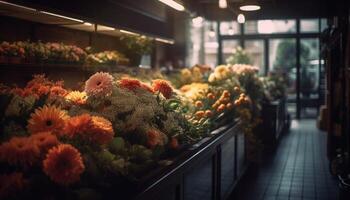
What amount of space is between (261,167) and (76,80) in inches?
132

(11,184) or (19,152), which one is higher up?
(19,152)

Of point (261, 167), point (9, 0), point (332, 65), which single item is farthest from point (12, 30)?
point (332, 65)

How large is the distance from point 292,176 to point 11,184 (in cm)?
508

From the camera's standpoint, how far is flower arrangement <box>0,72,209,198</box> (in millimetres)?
1763

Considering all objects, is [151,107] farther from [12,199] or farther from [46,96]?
[12,199]

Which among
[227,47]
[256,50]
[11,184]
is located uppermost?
[227,47]

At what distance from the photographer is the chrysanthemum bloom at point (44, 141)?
1.84 meters

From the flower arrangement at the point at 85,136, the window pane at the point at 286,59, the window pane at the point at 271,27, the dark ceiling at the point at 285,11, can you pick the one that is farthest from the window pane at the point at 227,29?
the flower arrangement at the point at 85,136

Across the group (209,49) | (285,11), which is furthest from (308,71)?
(209,49)

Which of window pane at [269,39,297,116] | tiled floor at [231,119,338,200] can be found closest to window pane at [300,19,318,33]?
window pane at [269,39,297,116]

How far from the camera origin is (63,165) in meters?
1.74

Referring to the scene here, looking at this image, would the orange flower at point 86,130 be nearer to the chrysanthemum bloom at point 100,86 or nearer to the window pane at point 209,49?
the chrysanthemum bloom at point 100,86

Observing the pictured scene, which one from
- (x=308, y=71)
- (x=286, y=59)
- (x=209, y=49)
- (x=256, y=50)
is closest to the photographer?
(x=308, y=71)

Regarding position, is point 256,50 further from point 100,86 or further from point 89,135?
point 89,135
